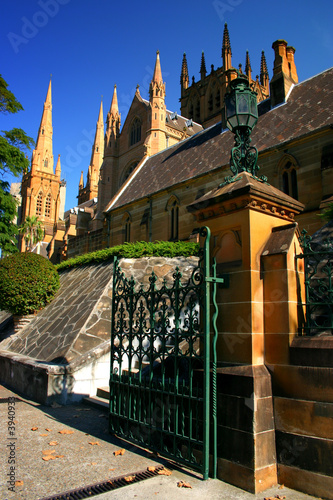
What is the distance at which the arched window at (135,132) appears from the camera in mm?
48625

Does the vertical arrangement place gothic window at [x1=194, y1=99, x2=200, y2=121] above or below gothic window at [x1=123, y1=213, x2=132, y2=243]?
above

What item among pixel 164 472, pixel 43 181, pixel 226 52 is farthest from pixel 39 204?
pixel 164 472

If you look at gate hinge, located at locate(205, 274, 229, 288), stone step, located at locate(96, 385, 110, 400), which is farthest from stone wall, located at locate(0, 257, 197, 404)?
gate hinge, located at locate(205, 274, 229, 288)

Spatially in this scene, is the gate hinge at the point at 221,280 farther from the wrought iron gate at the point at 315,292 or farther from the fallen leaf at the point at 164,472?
the fallen leaf at the point at 164,472

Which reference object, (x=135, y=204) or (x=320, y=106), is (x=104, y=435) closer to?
(x=320, y=106)

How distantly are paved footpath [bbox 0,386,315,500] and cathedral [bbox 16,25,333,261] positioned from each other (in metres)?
5.71

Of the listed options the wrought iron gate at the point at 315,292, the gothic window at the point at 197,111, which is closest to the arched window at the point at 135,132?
the gothic window at the point at 197,111

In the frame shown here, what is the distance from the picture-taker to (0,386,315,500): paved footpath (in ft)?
12.6

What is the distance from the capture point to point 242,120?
16.9 feet

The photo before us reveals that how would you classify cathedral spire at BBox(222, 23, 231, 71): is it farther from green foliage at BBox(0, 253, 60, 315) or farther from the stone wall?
green foliage at BBox(0, 253, 60, 315)

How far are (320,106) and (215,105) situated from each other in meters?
40.7

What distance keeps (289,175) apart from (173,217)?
8.53 metres

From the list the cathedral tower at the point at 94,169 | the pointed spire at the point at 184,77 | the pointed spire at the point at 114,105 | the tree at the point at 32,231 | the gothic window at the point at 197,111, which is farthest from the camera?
the cathedral tower at the point at 94,169

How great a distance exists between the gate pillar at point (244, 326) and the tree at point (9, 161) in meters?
17.6
